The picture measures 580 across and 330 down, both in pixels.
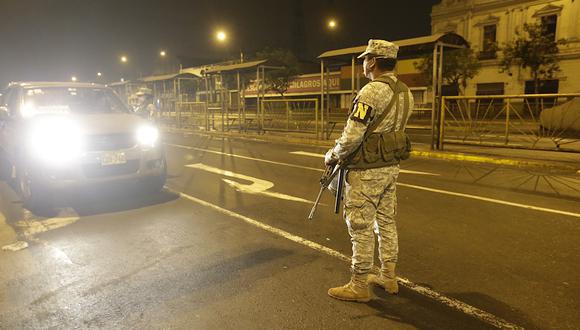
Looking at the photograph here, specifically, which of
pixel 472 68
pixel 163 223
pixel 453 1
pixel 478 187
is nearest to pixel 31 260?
pixel 163 223

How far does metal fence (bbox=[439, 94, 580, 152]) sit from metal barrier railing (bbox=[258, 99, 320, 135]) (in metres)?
5.40

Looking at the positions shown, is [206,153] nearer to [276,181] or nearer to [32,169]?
[276,181]

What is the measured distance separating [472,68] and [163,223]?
30663mm

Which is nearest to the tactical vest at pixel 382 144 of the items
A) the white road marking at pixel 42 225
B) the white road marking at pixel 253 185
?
the white road marking at pixel 253 185

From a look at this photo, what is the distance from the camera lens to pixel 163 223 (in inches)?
218

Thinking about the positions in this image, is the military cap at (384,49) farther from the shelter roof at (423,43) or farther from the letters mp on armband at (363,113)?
the shelter roof at (423,43)

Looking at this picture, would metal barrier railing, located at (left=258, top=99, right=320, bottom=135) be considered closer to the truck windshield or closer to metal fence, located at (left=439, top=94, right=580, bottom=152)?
metal fence, located at (left=439, top=94, right=580, bottom=152)

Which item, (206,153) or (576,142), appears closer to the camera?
(576,142)

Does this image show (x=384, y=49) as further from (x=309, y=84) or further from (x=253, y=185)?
(x=309, y=84)

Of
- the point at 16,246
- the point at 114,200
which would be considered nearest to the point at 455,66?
the point at 114,200

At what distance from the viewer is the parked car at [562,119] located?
1068 cm

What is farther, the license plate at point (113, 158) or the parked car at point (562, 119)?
the parked car at point (562, 119)

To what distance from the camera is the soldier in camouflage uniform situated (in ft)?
10.2

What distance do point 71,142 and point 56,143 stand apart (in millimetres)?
192
